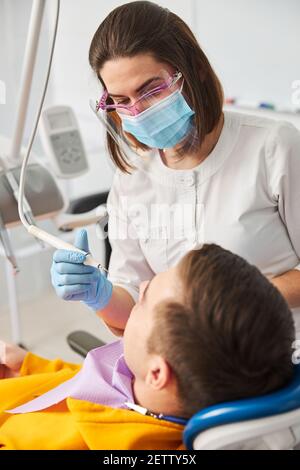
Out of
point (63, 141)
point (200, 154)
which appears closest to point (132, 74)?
point (200, 154)

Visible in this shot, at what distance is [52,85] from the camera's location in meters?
2.83

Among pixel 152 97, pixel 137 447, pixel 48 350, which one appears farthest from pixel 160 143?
pixel 48 350

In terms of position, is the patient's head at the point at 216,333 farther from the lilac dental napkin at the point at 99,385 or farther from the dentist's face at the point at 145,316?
the lilac dental napkin at the point at 99,385

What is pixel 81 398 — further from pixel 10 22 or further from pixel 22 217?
pixel 10 22

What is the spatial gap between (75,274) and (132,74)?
37 centimetres

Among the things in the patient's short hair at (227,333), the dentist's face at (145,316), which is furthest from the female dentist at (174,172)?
the patient's short hair at (227,333)

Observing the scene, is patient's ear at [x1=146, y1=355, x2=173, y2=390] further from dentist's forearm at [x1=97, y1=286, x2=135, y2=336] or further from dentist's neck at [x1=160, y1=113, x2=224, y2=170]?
dentist's neck at [x1=160, y1=113, x2=224, y2=170]

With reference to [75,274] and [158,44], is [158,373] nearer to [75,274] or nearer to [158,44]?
[75,274]

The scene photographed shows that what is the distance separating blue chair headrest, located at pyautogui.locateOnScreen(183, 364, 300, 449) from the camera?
0.79 metres

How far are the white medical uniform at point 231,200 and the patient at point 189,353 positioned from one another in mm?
280

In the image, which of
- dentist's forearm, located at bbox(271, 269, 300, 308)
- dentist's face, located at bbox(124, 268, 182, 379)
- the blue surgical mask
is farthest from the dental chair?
the blue surgical mask

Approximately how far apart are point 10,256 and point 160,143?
1.43 ft

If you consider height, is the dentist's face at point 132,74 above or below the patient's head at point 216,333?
above

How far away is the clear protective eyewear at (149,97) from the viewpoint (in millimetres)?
1098
